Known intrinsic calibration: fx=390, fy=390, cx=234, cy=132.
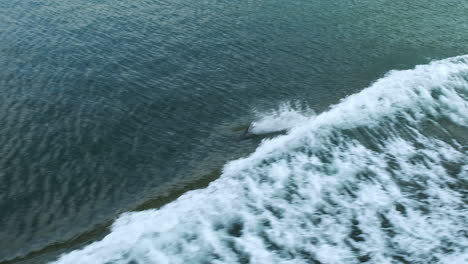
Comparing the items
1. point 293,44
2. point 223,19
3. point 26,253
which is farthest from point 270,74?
point 26,253

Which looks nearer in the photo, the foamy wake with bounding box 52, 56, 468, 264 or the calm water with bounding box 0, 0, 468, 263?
the foamy wake with bounding box 52, 56, 468, 264

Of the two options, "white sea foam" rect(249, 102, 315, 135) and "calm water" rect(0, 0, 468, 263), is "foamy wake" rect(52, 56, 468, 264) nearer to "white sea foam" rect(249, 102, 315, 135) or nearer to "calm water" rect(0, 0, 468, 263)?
"calm water" rect(0, 0, 468, 263)

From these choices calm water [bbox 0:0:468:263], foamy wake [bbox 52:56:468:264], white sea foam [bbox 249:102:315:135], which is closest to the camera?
foamy wake [bbox 52:56:468:264]

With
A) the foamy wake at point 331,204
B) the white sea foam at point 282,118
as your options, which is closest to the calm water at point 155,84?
the foamy wake at point 331,204

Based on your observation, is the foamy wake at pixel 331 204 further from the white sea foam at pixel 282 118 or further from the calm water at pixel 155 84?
the white sea foam at pixel 282 118

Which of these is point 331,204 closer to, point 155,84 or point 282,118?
point 282,118

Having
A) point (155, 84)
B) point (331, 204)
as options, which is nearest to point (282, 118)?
point (331, 204)

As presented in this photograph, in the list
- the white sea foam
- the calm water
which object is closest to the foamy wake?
the calm water
